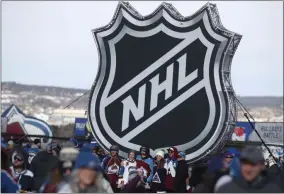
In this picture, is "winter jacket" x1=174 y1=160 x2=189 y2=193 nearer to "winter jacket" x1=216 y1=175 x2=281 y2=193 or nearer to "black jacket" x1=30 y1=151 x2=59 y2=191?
"black jacket" x1=30 y1=151 x2=59 y2=191

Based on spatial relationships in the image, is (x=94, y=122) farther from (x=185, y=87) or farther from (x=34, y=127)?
(x=34, y=127)

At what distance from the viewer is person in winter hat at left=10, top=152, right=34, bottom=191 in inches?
373

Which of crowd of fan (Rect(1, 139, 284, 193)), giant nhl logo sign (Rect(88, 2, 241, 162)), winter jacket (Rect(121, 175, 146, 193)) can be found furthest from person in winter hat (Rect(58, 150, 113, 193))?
giant nhl logo sign (Rect(88, 2, 241, 162))

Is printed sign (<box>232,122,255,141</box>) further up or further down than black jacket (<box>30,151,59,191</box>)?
further up

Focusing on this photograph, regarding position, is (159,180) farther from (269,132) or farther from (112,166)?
(269,132)

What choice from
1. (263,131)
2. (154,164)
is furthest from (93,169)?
(263,131)

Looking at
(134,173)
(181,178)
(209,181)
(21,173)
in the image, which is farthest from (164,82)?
(209,181)

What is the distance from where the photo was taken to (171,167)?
1227cm

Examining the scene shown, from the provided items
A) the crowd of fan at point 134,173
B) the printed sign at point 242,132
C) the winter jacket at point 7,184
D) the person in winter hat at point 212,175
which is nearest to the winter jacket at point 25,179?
the crowd of fan at point 134,173

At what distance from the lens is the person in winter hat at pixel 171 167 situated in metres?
12.1

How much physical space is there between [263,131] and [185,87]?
75.5 feet

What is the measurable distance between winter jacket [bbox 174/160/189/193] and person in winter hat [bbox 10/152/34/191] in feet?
11.1

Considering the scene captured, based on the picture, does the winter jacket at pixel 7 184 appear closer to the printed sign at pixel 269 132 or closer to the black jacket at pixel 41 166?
the black jacket at pixel 41 166

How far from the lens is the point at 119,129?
14047mm
